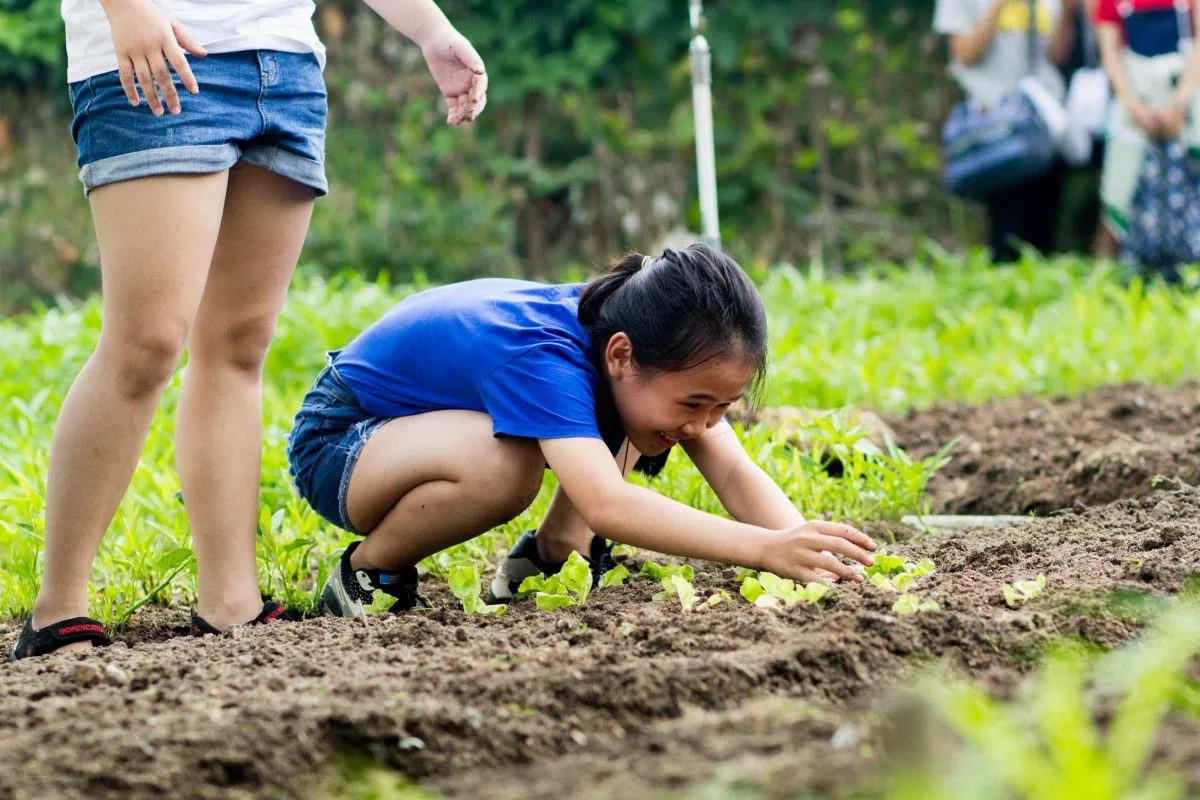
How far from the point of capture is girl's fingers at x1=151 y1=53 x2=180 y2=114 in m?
2.13

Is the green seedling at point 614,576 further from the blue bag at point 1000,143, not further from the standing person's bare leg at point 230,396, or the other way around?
the blue bag at point 1000,143

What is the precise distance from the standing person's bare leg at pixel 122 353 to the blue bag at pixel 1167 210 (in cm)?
522

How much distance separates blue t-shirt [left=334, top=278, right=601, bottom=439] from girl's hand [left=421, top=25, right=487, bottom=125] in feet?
1.13

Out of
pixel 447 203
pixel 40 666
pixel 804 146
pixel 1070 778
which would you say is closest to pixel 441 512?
pixel 40 666

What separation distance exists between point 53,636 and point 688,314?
120 centimetres

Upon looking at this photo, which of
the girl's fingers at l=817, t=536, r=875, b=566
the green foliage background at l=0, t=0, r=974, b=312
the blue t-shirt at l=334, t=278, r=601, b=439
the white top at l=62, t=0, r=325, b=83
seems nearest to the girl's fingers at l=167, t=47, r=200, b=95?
the white top at l=62, t=0, r=325, b=83

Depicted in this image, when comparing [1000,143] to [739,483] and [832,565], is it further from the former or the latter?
[832,565]

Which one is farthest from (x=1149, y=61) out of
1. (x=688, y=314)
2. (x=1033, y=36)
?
(x=688, y=314)

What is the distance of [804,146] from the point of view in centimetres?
885

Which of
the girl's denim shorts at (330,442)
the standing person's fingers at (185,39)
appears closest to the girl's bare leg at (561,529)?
the girl's denim shorts at (330,442)

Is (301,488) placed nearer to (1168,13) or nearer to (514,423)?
(514,423)

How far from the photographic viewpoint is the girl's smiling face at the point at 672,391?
2426mm

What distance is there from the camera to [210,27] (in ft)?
7.71

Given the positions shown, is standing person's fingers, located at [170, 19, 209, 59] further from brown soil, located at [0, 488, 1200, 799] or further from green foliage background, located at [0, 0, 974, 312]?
green foliage background, located at [0, 0, 974, 312]
